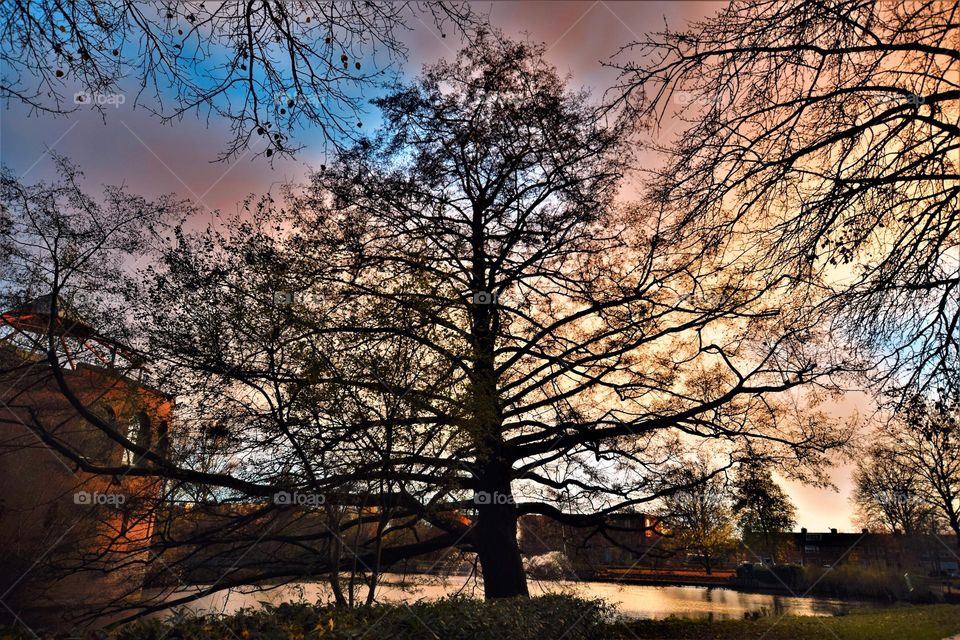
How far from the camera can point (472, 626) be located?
6.43 meters

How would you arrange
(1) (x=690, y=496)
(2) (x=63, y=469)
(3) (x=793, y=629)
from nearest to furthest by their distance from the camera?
1. (1) (x=690, y=496)
2. (3) (x=793, y=629)
3. (2) (x=63, y=469)

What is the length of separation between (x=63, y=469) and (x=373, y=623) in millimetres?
20250

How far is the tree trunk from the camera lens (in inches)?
434

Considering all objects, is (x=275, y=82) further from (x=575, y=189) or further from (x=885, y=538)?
(x=885, y=538)

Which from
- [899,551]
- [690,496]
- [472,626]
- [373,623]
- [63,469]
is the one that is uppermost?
[63,469]

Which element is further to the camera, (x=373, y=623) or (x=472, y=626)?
(x=472, y=626)

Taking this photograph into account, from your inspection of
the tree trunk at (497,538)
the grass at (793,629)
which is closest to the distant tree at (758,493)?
the grass at (793,629)

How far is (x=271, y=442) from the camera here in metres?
7.66

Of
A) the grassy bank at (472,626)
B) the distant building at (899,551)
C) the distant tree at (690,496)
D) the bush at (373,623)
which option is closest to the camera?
the bush at (373,623)

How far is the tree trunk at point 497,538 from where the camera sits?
11031 millimetres

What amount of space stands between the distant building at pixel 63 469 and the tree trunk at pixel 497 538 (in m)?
6.02

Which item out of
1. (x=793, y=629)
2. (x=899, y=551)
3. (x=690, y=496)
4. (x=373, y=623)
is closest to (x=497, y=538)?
(x=690, y=496)

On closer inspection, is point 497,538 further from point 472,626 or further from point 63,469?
point 63,469

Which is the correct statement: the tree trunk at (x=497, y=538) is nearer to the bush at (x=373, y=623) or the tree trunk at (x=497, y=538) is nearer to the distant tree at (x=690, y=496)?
the bush at (x=373, y=623)
